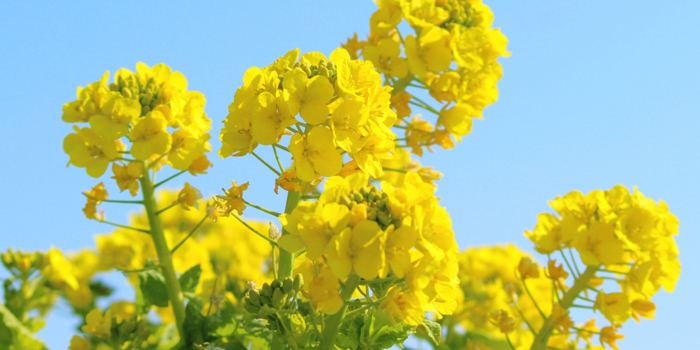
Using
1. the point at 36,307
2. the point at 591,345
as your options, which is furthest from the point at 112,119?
the point at 591,345

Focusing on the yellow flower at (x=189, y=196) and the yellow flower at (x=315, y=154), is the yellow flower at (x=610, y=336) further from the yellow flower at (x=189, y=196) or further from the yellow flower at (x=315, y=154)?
the yellow flower at (x=189, y=196)

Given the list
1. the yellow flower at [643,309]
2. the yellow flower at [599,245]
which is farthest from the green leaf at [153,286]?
the yellow flower at [643,309]

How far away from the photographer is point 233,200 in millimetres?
1944

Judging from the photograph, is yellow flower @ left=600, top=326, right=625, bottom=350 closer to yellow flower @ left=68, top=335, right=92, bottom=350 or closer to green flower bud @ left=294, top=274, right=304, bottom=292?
green flower bud @ left=294, top=274, right=304, bottom=292

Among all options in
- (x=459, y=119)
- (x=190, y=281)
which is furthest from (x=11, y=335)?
(x=459, y=119)

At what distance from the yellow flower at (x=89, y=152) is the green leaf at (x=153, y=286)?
519mm

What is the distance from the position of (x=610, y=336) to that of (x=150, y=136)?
230cm

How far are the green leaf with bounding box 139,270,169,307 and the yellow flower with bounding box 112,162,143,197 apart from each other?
40 centimetres

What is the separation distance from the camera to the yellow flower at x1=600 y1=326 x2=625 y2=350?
9.07 feet

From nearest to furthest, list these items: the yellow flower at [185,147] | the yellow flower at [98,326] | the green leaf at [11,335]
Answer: the yellow flower at [185,147] → the yellow flower at [98,326] → the green leaf at [11,335]

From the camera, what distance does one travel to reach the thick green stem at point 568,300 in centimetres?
277

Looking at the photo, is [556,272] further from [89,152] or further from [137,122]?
Result: [89,152]

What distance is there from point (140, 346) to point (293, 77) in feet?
5.35

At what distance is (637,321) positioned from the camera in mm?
2752
